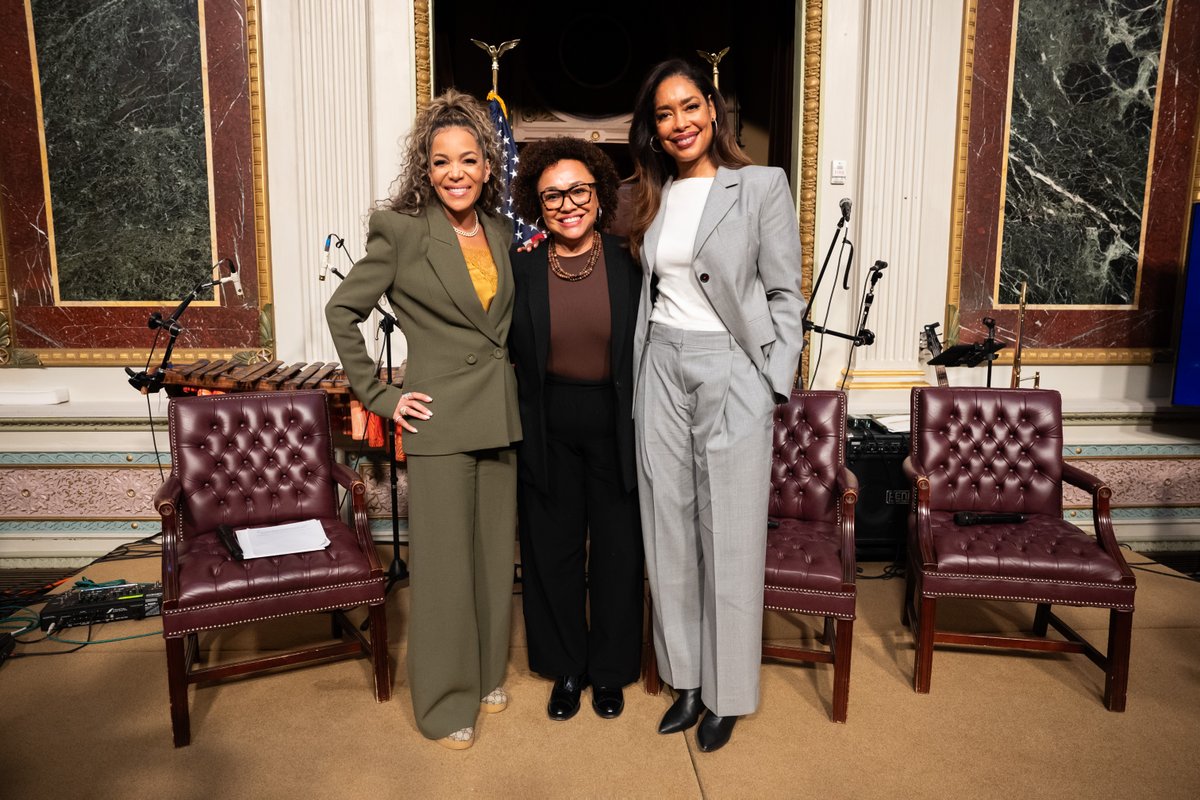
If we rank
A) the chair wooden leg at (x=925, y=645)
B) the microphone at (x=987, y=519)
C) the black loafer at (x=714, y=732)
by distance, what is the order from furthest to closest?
the microphone at (x=987, y=519) → the chair wooden leg at (x=925, y=645) → the black loafer at (x=714, y=732)

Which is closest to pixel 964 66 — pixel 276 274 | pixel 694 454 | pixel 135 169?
pixel 694 454

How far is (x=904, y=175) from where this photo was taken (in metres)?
4.41

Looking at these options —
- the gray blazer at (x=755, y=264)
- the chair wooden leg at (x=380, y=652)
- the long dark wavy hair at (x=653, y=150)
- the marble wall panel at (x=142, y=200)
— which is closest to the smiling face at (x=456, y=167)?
the long dark wavy hair at (x=653, y=150)

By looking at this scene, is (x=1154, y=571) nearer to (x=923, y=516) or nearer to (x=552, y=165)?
(x=923, y=516)

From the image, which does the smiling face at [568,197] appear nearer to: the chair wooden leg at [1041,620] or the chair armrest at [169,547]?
the chair armrest at [169,547]

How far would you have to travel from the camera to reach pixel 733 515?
235 centimetres

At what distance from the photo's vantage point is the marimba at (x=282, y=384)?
3.58 meters

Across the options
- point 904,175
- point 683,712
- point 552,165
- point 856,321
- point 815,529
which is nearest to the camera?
point 552,165

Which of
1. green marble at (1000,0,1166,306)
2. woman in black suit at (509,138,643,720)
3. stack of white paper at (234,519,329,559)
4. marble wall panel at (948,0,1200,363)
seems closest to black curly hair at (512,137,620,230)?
woman in black suit at (509,138,643,720)

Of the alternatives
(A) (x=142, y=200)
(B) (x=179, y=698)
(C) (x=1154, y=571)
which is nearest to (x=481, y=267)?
(B) (x=179, y=698)

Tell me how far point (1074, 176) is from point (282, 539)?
4.60 meters

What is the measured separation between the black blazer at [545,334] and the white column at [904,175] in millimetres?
2487

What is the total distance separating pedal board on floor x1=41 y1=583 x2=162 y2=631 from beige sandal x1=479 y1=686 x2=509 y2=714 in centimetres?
155

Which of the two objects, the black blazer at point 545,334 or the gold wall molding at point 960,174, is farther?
the gold wall molding at point 960,174
